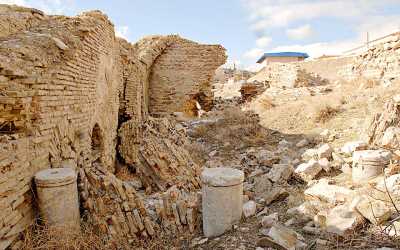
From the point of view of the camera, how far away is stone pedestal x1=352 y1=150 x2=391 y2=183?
474cm

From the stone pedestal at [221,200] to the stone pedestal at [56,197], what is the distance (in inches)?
68.4

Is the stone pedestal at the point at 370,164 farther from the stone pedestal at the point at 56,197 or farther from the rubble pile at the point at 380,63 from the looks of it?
the rubble pile at the point at 380,63

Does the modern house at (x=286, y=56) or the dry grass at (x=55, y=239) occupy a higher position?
the modern house at (x=286, y=56)

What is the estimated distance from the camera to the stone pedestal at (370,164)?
4.74 m

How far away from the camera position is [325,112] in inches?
385

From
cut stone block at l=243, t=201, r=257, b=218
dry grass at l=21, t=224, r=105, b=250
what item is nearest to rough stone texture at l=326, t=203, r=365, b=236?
cut stone block at l=243, t=201, r=257, b=218

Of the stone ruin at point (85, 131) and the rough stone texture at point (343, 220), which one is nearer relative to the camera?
the rough stone texture at point (343, 220)

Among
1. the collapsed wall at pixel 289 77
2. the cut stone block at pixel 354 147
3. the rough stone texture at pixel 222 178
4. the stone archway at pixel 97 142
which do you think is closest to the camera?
the rough stone texture at pixel 222 178

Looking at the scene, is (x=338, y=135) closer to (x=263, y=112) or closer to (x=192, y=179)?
(x=192, y=179)

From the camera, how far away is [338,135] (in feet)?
26.3

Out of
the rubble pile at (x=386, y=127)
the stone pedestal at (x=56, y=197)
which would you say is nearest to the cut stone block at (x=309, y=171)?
the rubble pile at (x=386, y=127)

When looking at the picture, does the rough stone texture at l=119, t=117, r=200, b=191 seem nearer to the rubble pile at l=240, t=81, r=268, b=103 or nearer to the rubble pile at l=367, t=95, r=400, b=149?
the rubble pile at l=367, t=95, r=400, b=149

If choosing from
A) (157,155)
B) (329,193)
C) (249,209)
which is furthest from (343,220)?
(157,155)

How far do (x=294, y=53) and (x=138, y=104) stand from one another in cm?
2835
